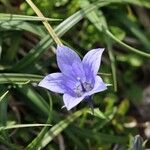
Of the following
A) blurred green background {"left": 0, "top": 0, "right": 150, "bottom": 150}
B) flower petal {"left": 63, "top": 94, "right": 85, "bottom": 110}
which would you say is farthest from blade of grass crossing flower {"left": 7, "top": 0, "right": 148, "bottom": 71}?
flower petal {"left": 63, "top": 94, "right": 85, "bottom": 110}

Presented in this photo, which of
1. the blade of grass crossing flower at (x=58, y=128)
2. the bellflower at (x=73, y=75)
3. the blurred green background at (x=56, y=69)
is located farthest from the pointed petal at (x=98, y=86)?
the blade of grass crossing flower at (x=58, y=128)

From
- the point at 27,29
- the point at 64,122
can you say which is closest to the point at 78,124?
the point at 64,122

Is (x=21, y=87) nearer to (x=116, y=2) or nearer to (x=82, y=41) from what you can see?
(x=82, y=41)

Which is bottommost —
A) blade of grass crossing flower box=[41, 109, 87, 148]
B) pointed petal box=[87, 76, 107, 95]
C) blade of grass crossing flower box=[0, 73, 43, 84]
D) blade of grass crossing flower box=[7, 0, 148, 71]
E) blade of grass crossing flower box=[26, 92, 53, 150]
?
→ blade of grass crossing flower box=[41, 109, 87, 148]

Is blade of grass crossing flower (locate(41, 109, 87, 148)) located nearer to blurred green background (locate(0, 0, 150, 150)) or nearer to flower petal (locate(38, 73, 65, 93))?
blurred green background (locate(0, 0, 150, 150))

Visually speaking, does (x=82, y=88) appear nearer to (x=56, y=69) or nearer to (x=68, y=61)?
(x=68, y=61)

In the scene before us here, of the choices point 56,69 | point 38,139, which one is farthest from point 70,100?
point 56,69

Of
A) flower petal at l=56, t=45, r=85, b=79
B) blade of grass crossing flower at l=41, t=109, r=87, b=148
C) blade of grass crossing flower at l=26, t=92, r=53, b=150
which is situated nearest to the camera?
flower petal at l=56, t=45, r=85, b=79
